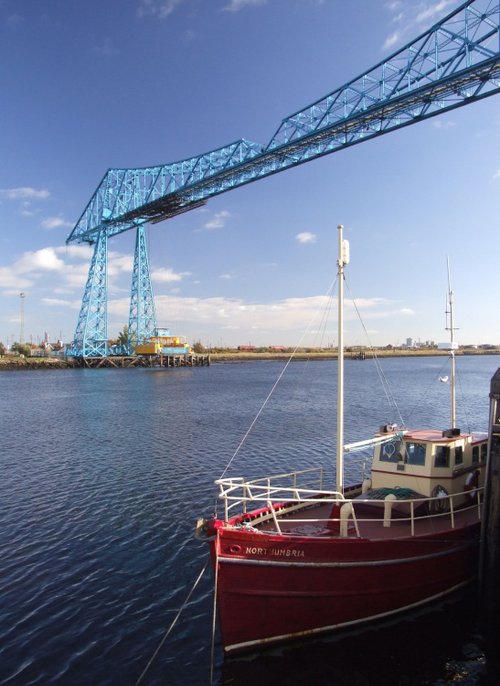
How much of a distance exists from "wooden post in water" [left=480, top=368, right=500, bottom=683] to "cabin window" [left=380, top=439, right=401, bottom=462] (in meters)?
2.29

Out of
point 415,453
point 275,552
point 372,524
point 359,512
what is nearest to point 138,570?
point 275,552

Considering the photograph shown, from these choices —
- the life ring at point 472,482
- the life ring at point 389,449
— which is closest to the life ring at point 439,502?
the life ring at point 472,482

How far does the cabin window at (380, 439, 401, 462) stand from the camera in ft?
40.0

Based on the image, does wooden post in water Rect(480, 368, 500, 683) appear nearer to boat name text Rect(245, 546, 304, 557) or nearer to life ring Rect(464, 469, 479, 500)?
life ring Rect(464, 469, 479, 500)

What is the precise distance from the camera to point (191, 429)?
32.0m

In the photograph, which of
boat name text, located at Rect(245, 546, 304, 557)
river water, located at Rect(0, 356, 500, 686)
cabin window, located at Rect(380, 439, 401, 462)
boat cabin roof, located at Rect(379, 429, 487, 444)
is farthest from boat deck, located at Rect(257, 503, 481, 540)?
river water, located at Rect(0, 356, 500, 686)

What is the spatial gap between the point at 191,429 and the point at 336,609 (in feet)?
76.7

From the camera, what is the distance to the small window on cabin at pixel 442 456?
1178 cm

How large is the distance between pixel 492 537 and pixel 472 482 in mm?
2084

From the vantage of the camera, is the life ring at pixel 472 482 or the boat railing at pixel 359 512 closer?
the boat railing at pixel 359 512

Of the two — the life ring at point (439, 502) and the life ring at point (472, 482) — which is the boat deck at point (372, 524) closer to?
the life ring at point (439, 502)

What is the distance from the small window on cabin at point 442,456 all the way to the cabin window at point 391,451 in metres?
0.86

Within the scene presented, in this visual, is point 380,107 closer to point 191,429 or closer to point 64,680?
point 191,429

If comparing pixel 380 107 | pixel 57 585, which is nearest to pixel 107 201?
pixel 380 107
